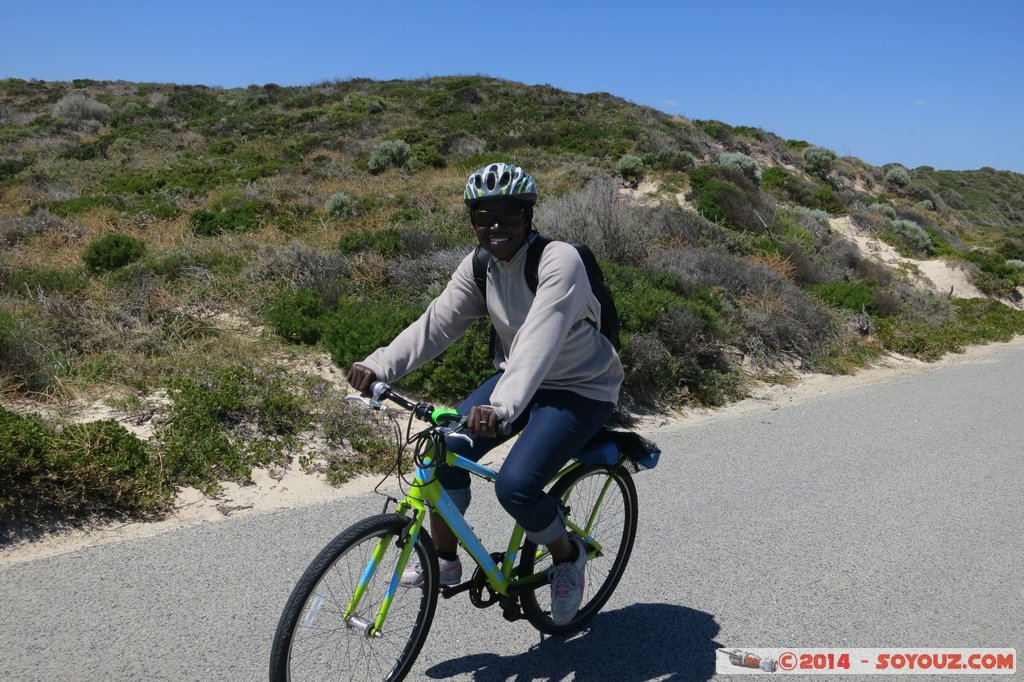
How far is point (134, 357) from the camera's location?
7066 millimetres

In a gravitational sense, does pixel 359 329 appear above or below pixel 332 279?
below

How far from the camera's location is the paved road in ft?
11.5

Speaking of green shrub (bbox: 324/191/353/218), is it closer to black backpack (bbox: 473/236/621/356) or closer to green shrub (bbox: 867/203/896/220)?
black backpack (bbox: 473/236/621/356)

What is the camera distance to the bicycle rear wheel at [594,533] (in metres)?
3.55

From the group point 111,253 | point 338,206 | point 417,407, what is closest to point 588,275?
point 417,407

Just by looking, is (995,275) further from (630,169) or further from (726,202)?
(630,169)

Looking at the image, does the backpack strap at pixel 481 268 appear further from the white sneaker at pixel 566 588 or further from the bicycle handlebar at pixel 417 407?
the white sneaker at pixel 566 588

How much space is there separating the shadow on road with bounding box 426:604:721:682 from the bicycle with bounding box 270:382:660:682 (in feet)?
0.37

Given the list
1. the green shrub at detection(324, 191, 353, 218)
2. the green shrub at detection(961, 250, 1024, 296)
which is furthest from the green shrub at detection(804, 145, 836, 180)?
the green shrub at detection(324, 191, 353, 218)

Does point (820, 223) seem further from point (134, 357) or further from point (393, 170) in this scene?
point (134, 357)

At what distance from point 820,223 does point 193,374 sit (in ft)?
56.9

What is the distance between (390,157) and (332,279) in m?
13.0

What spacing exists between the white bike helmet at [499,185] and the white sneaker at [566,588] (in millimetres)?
1637

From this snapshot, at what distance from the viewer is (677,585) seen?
428cm
